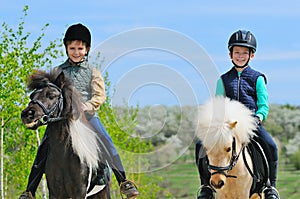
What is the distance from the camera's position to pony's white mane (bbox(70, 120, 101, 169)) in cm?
777

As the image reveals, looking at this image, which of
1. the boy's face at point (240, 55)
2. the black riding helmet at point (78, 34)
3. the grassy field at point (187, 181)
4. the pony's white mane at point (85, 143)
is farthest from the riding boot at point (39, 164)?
the grassy field at point (187, 181)

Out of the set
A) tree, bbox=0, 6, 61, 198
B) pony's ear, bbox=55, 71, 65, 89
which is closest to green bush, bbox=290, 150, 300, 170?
tree, bbox=0, 6, 61, 198

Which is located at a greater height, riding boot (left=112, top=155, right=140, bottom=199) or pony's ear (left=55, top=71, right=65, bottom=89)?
pony's ear (left=55, top=71, right=65, bottom=89)

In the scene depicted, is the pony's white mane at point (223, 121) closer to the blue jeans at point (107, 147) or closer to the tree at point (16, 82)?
the blue jeans at point (107, 147)

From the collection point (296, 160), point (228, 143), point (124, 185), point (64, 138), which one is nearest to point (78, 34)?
point (64, 138)

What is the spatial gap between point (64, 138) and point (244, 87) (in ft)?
9.03

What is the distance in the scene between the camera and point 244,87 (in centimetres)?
881

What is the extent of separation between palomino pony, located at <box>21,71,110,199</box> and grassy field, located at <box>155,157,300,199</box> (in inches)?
794

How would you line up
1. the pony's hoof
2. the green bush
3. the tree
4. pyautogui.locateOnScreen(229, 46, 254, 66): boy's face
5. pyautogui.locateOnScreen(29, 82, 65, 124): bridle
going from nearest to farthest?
1. pyautogui.locateOnScreen(29, 82, 65, 124): bridle
2. the pony's hoof
3. pyautogui.locateOnScreen(229, 46, 254, 66): boy's face
4. the tree
5. the green bush

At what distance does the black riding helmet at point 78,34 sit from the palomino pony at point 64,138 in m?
1.06

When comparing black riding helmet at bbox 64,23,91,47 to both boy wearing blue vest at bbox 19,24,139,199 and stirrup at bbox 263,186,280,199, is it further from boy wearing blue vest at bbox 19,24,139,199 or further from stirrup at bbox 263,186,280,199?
stirrup at bbox 263,186,280,199

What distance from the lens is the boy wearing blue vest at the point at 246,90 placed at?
28.2ft

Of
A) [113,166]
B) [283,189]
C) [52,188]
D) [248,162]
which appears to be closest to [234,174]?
[248,162]

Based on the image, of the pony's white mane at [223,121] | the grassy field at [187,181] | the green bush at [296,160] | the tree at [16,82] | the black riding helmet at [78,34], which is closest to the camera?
the pony's white mane at [223,121]
